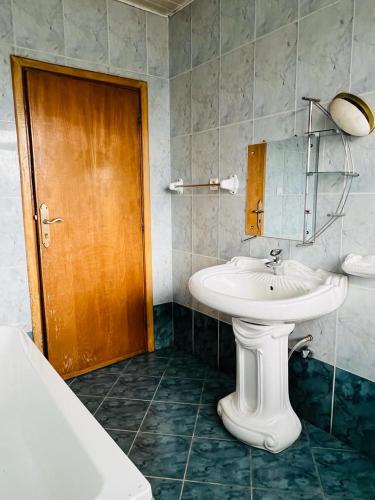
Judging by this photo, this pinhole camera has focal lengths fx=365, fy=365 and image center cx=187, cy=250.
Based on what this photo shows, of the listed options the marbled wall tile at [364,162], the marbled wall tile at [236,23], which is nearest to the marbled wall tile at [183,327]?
the marbled wall tile at [364,162]

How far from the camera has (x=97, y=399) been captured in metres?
2.19

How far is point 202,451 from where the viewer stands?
1.73 m

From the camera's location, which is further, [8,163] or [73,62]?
[73,62]

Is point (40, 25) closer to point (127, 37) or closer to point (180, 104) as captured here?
point (127, 37)

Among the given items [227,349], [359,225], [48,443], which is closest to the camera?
[48,443]

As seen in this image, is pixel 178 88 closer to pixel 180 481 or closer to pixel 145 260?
pixel 145 260

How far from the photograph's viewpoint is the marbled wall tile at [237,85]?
203cm

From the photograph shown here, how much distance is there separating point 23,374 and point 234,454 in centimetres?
103

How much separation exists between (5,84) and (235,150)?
1320 mm

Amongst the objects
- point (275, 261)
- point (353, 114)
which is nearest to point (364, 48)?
point (353, 114)

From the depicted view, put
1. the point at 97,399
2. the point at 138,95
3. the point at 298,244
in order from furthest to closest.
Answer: the point at 138,95 → the point at 97,399 → the point at 298,244

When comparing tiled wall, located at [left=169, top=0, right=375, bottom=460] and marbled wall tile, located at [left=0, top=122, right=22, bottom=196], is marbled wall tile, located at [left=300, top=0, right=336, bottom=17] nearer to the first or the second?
tiled wall, located at [left=169, top=0, right=375, bottom=460]

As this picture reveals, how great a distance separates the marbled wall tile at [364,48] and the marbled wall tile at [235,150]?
0.63 metres

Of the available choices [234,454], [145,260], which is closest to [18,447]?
[234,454]
